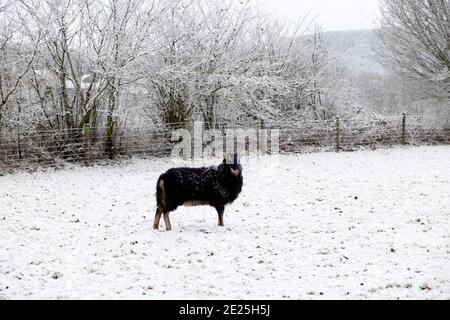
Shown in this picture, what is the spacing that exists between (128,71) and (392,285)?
12.3 metres

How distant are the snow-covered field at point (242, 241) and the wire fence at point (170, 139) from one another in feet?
8.84

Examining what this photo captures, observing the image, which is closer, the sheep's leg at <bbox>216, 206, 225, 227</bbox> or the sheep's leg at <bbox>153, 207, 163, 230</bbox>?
the sheep's leg at <bbox>153, 207, 163, 230</bbox>

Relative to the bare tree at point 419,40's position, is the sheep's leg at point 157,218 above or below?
below

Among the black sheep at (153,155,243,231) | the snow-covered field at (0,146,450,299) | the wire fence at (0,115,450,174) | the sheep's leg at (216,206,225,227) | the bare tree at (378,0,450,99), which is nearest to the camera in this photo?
the snow-covered field at (0,146,450,299)

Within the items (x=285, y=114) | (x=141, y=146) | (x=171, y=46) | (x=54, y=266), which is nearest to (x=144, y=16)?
(x=171, y=46)

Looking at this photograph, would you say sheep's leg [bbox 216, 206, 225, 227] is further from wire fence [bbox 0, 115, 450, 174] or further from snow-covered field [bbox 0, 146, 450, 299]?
wire fence [bbox 0, 115, 450, 174]

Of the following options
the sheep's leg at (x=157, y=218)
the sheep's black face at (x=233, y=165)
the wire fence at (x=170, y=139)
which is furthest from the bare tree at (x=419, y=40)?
the sheep's leg at (x=157, y=218)

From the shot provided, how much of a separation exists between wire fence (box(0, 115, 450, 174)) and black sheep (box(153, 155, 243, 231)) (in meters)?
8.13

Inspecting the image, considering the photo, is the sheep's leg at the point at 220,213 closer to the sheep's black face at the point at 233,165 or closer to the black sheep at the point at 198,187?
the black sheep at the point at 198,187

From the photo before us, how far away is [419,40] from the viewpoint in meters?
21.0

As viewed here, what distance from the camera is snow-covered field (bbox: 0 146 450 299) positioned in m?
5.52

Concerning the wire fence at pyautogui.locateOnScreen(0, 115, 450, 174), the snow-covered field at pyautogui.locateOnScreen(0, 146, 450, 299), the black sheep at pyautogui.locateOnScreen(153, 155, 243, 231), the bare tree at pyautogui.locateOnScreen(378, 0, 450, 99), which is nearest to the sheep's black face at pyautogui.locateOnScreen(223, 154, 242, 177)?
the black sheep at pyautogui.locateOnScreen(153, 155, 243, 231)

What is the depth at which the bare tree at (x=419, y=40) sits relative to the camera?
2031 centimetres

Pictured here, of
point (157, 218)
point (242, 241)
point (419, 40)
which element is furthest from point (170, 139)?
point (419, 40)
